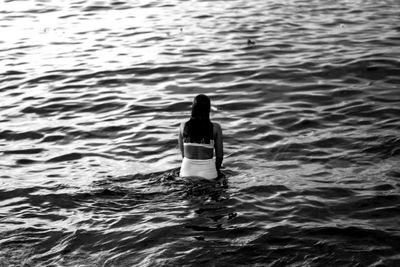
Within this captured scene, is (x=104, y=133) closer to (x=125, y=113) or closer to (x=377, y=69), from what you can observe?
(x=125, y=113)

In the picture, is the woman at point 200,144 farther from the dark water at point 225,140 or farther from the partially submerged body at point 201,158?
the dark water at point 225,140

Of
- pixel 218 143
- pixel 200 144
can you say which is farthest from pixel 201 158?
pixel 218 143

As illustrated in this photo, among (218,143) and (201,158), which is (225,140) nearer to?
(218,143)

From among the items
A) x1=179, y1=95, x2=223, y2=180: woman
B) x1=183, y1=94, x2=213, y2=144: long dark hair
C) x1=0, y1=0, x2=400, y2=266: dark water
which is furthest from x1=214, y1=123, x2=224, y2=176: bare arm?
x1=0, y1=0, x2=400, y2=266: dark water

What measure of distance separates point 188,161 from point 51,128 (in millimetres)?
5083

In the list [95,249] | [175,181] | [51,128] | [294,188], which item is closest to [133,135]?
[51,128]

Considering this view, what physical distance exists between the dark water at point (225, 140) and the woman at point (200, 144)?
25 centimetres

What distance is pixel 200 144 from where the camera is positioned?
11594 millimetres

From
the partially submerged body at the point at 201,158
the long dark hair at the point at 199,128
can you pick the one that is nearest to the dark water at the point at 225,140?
the partially submerged body at the point at 201,158

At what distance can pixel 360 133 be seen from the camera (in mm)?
14141

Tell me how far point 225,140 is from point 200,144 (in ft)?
9.21

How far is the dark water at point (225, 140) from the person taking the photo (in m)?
9.80

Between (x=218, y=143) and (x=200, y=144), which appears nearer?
(x=200, y=144)

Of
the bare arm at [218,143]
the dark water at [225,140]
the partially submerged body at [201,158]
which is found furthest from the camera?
A: the bare arm at [218,143]
